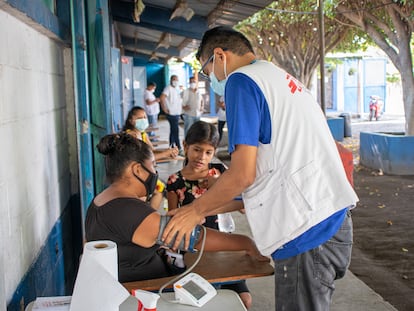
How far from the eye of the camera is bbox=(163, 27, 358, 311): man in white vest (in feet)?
6.54

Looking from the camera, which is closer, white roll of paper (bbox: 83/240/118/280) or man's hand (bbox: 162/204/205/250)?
white roll of paper (bbox: 83/240/118/280)

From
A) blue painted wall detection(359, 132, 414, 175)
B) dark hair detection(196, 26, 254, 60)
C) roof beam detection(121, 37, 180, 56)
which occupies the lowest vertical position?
blue painted wall detection(359, 132, 414, 175)

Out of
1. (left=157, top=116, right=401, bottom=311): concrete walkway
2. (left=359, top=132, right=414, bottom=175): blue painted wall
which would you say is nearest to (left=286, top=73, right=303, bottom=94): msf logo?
(left=157, top=116, right=401, bottom=311): concrete walkway

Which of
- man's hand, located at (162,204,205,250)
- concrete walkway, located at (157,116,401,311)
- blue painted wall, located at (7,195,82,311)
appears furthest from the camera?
concrete walkway, located at (157,116,401,311)

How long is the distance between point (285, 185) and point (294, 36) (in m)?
14.4

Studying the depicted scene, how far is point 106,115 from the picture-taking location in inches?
191

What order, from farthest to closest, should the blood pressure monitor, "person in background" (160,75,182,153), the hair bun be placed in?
1. "person in background" (160,75,182,153)
2. the hair bun
3. the blood pressure monitor

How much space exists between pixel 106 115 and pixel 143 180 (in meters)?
2.48

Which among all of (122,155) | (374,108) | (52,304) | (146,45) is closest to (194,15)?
(122,155)

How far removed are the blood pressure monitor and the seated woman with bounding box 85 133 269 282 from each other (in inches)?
11.3

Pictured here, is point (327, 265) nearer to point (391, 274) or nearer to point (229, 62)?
point (229, 62)

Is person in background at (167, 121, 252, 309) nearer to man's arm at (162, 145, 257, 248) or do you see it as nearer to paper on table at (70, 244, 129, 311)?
man's arm at (162, 145, 257, 248)

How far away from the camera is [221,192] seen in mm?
2020

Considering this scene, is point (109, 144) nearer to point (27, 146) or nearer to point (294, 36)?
point (27, 146)
